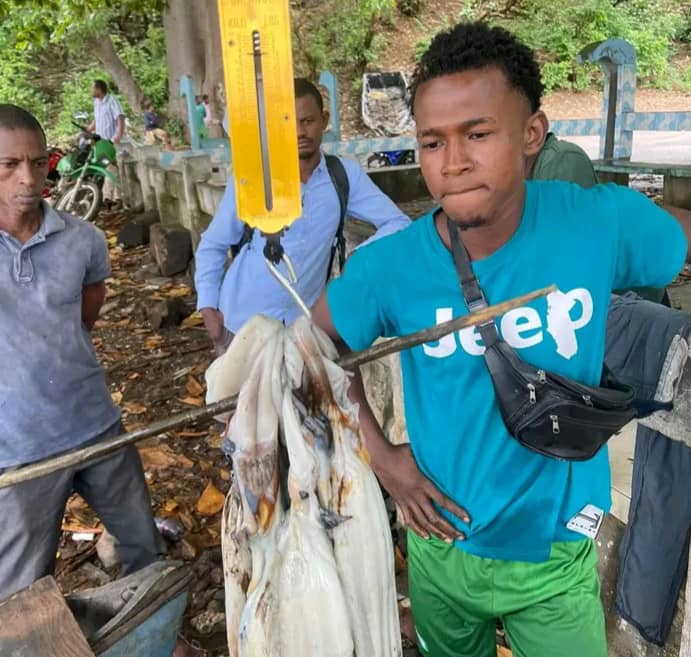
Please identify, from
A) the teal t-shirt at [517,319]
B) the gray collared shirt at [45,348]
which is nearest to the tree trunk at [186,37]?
Result: the gray collared shirt at [45,348]

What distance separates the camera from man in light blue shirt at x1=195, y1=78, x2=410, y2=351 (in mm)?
2934

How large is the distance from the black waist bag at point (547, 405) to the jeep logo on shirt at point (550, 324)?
0.22 ft

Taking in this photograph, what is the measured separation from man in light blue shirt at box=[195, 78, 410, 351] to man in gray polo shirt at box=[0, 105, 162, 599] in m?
0.60

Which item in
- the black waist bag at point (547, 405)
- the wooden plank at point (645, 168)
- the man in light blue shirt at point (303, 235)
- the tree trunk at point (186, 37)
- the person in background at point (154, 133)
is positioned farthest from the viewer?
the person in background at point (154, 133)

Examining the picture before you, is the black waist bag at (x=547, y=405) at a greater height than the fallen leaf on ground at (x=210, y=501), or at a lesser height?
greater

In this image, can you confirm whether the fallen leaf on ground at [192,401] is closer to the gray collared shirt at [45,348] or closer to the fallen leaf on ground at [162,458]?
the fallen leaf on ground at [162,458]

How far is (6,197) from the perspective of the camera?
8.19 feet

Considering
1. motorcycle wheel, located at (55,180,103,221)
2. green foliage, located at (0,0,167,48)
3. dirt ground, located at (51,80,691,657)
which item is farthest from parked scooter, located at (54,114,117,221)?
dirt ground, located at (51,80,691,657)

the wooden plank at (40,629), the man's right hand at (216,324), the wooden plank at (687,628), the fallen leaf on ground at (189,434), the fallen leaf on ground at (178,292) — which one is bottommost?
the fallen leaf on ground at (189,434)

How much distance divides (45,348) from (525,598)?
1893 mm

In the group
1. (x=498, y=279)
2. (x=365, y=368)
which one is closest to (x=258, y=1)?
(x=498, y=279)

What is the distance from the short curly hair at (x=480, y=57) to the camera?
1396 millimetres

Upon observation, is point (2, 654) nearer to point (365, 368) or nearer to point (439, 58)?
point (439, 58)

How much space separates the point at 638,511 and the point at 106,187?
43.2ft
